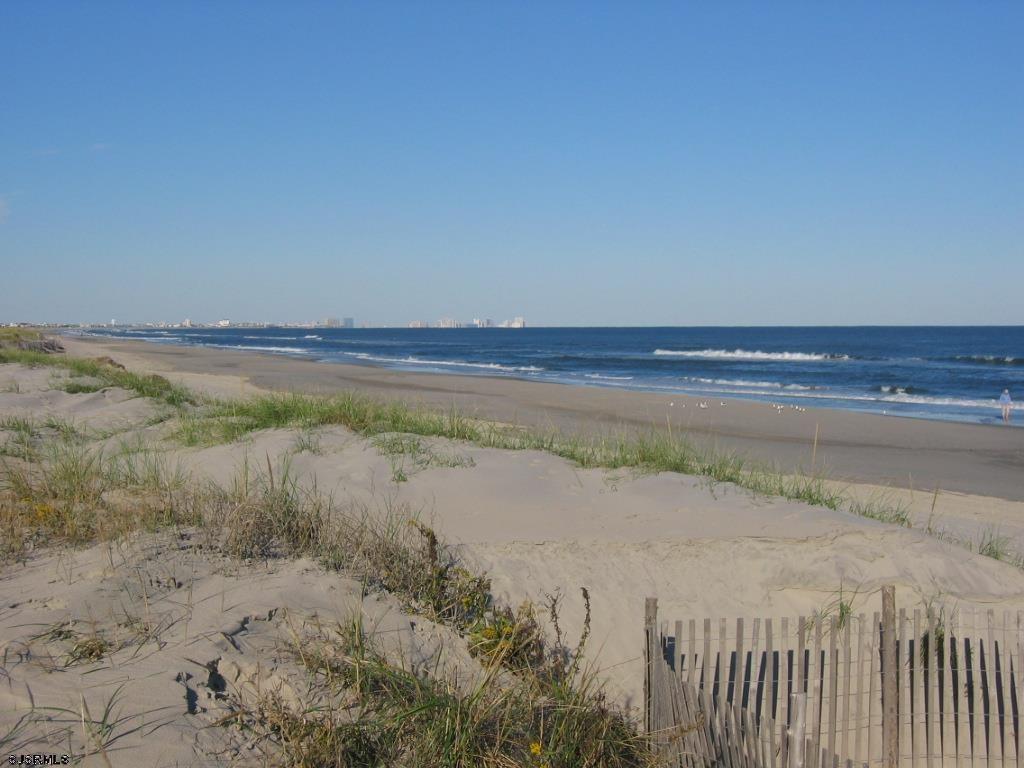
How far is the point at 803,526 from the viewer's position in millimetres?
5969

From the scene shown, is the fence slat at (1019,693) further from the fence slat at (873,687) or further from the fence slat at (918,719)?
the fence slat at (873,687)

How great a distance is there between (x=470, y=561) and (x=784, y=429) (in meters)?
12.2

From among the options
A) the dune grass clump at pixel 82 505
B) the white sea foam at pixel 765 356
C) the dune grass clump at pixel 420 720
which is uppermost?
the white sea foam at pixel 765 356

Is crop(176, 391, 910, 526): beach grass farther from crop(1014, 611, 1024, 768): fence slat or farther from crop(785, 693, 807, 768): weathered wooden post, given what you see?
crop(785, 693, 807, 768): weathered wooden post

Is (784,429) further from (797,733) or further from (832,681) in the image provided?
(797,733)

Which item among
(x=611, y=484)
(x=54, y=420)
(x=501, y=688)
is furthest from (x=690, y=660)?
(x=54, y=420)

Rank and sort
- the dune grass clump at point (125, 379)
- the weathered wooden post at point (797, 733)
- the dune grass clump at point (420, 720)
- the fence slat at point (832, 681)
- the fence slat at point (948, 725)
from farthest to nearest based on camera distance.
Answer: the dune grass clump at point (125, 379) → the fence slat at point (948, 725) → the fence slat at point (832, 681) → the dune grass clump at point (420, 720) → the weathered wooden post at point (797, 733)

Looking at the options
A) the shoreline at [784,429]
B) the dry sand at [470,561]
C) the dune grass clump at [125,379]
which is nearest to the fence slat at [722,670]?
the dry sand at [470,561]

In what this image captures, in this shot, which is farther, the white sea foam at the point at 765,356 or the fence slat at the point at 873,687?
the white sea foam at the point at 765,356

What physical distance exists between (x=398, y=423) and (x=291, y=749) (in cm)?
588

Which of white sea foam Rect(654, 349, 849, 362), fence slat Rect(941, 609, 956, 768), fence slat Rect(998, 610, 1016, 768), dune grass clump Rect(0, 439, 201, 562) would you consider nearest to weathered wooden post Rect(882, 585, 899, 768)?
fence slat Rect(941, 609, 956, 768)

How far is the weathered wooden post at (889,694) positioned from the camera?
3.59 metres

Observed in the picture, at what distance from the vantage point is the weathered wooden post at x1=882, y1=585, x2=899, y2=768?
3590 mm

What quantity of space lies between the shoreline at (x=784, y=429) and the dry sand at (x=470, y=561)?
1928 millimetres
